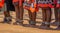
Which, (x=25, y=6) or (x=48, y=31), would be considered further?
(x=25, y=6)

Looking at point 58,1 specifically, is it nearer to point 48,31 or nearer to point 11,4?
point 48,31

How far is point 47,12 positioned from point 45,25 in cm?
27

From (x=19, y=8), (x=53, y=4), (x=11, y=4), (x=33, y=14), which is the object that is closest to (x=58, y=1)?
(x=53, y=4)

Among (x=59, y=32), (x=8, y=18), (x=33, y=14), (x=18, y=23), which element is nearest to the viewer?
(x=59, y=32)

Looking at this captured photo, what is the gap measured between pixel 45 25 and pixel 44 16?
18cm

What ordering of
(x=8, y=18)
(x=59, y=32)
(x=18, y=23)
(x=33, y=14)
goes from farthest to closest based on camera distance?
1. (x=8, y=18)
2. (x=18, y=23)
3. (x=33, y=14)
4. (x=59, y=32)

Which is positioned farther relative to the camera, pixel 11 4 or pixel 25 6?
pixel 11 4

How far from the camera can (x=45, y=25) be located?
5250 mm

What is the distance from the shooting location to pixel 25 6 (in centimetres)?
575

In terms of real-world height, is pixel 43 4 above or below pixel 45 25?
above

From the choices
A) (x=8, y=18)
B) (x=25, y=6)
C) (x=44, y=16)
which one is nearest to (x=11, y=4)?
(x=8, y=18)

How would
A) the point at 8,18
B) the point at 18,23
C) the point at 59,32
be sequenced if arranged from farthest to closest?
the point at 8,18 < the point at 18,23 < the point at 59,32

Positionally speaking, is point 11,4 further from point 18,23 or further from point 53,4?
point 53,4

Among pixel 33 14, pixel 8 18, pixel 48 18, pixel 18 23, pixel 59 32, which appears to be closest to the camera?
pixel 59 32
